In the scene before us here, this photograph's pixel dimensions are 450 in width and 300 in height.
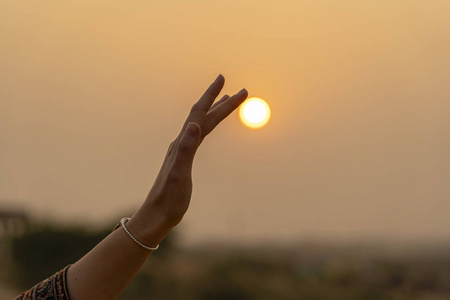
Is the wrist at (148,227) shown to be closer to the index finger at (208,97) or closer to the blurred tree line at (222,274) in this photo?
the index finger at (208,97)

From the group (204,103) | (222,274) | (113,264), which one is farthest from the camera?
(222,274)

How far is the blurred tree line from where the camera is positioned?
2488 centimetres

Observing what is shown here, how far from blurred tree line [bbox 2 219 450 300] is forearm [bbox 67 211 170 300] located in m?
20.9

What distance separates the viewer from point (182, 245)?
30.2 meters

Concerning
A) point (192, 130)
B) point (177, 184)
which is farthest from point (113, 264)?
point (192, 130)

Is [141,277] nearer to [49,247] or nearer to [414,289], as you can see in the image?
[49,247]

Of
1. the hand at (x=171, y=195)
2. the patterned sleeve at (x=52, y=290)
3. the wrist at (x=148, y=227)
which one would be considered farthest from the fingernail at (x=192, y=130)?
the patterned sleeve at (x=52, y=290)

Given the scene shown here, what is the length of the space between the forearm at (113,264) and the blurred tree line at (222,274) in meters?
20.9

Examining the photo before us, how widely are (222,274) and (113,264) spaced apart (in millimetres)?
25135

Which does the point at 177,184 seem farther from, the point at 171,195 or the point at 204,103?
the point at 204,103

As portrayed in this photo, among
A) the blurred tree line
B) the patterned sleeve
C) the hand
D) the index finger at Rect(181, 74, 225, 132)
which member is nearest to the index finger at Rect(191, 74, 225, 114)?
the index finger at Rect(181, 74, 225, 132)

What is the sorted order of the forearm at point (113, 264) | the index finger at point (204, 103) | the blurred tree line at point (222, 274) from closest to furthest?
1. the forearm at point (113, 264)
2. the index finger at point (204, 103)
3. the blurred tree line at point (222, 274)

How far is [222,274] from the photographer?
25.8 m

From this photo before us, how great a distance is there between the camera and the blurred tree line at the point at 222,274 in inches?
979
